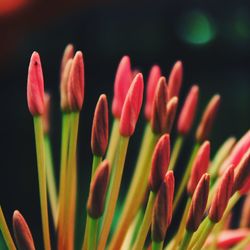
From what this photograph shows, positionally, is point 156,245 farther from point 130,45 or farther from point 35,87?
point 130,45

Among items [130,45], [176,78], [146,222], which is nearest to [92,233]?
[146,222]

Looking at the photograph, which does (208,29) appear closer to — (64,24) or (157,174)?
(64,24)

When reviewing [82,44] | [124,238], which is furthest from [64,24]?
[124,238]

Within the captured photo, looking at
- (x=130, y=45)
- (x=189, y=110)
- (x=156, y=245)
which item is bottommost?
(x=156, y=245)

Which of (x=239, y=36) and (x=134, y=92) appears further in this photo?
(x=239, y=36)

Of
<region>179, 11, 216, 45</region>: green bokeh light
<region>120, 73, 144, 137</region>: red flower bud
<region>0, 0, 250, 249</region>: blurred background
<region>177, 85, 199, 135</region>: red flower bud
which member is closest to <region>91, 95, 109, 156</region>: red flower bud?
<region>120, 73, 144, 137</region>: red flower bud

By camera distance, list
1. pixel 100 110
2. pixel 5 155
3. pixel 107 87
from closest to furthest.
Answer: pixel 100 110
pixel 5 155
pixel 107 87

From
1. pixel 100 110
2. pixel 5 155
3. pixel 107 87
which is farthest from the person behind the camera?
pixel 107 87
